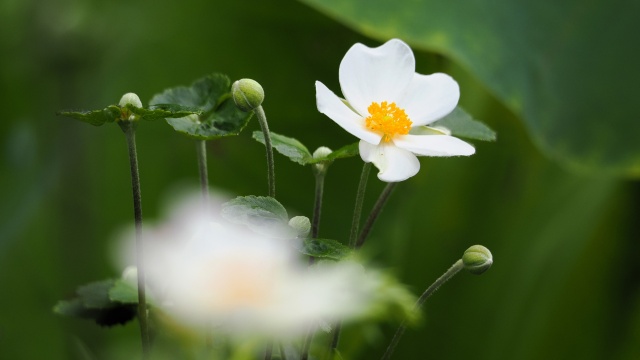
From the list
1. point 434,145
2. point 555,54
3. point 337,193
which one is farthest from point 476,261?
point 337,193

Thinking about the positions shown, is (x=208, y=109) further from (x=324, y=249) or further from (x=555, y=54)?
(x=555, y=54)

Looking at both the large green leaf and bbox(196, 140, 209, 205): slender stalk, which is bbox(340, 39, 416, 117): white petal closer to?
bbox(196, 140, 209, 205): slender stalk

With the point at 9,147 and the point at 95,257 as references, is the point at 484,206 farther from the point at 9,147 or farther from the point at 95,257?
the point at 9,147

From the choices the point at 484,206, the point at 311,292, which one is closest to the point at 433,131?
the point at 311,292

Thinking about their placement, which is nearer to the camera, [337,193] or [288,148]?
[288,148]

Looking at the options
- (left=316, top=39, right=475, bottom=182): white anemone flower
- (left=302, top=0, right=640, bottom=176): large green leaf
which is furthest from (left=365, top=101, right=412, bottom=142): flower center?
(left=302, top=0, right=640, bottom=176): large green leaf

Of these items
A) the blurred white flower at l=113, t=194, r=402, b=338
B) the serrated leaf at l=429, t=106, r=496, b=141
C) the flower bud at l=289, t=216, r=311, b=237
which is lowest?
the blurred white flower at l=113, t=194, r=402, b=338
